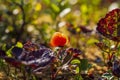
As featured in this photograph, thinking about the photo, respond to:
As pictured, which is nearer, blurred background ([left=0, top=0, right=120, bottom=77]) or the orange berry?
the orange berry

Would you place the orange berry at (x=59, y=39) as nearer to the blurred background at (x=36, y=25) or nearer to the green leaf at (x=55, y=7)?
A: the blurred background at (x=36, y=25)

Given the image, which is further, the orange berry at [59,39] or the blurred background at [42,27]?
the blurred background at [42,27]

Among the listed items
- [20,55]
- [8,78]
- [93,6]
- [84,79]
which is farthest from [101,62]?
[93,6]

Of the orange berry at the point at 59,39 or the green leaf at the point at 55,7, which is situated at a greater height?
the green leaf at the point at 55,7

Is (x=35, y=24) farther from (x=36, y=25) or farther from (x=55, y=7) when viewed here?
(x=55, y=7)

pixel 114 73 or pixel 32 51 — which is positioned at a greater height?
pixel 32 51

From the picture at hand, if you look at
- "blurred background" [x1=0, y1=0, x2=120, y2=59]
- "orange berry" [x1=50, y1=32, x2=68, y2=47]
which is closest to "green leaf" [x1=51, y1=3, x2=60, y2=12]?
"blurred background" [x1=0, y1=0, x2=120, y2=59]

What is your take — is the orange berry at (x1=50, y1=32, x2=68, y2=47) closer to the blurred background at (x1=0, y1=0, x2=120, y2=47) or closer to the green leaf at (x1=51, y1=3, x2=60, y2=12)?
the blurred background at (x1=0, y1=0, x2=120, y2=47)

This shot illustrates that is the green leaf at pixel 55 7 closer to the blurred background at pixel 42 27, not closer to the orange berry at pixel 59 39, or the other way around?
the blurred background at pixel 42 27

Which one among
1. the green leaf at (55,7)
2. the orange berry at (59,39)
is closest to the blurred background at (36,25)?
the green leaf at (55,7)

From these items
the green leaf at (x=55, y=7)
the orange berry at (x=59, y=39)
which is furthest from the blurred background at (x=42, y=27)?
the orange berry at (x=59, y=39)

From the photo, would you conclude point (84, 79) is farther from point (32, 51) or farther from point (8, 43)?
point (8, 43)
